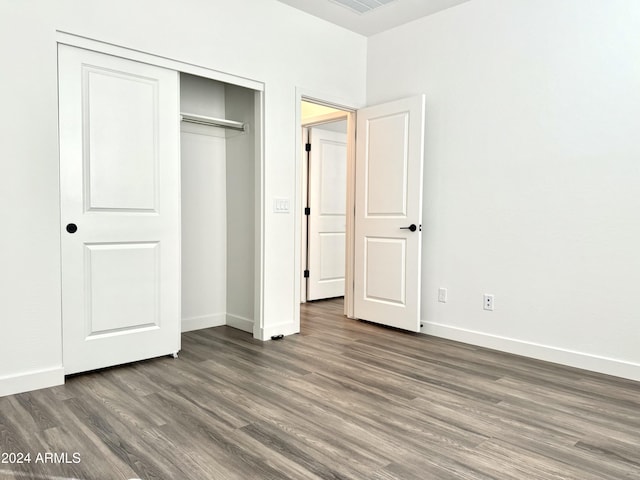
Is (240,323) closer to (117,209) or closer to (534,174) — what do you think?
(117,209)

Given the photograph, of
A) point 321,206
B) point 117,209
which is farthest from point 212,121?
point 321,206

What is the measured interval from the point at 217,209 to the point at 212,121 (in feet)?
2.71

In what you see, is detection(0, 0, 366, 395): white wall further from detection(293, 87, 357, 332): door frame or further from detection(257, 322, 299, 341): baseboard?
detection(257, 322, 299, 341): baseboard

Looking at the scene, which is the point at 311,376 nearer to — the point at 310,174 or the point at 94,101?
the point at 94,101

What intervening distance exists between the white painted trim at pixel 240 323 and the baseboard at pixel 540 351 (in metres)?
1.57

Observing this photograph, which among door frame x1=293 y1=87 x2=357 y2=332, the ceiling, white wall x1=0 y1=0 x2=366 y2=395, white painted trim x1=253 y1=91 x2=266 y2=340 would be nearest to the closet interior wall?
white painted trim x1=253 y1=91 x2=266 y2=340

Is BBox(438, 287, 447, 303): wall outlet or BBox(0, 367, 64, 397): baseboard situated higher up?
BBox(438, 287, 447, 303): wall outlet

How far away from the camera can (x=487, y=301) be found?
11.9 feet

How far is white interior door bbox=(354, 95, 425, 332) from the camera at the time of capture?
3.91 meters

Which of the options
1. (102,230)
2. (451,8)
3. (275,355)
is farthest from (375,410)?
(451,8)

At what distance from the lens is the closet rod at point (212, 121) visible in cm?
360

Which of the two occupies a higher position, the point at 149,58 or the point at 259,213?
the point at 149,58

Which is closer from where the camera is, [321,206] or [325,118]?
[325,118]

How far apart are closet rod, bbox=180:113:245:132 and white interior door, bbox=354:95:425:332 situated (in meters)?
1.20
